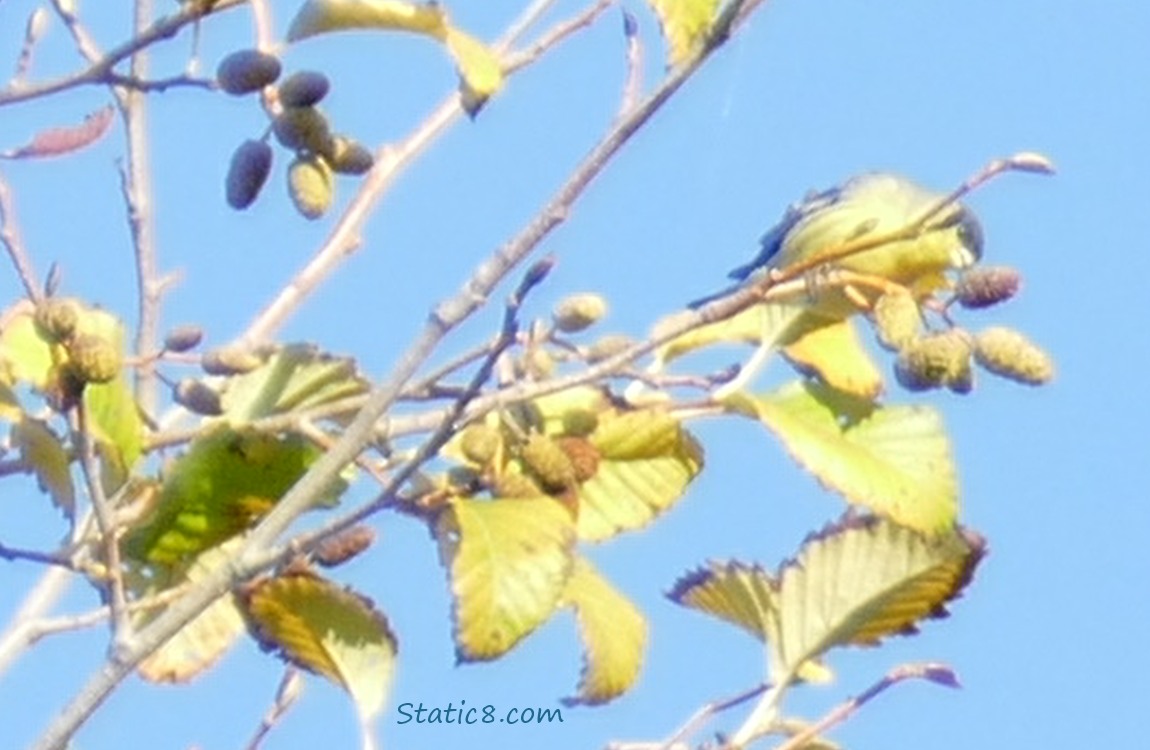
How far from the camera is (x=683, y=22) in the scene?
1104 millimetres

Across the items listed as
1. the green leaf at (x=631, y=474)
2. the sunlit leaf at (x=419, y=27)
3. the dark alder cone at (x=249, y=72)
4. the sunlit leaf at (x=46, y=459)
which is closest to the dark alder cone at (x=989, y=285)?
the green leaf at (x=631, y=474)

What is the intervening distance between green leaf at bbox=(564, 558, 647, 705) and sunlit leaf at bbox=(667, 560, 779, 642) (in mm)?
65

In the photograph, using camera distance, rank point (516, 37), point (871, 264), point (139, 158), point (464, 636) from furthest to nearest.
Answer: point (516, 37), point (139, 158), point (871, 264), point (464, 636)

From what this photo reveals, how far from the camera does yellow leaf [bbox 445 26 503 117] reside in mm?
1159

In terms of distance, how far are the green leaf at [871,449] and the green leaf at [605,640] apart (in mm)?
125

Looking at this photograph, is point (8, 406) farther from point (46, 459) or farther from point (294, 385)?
point (294, 385)

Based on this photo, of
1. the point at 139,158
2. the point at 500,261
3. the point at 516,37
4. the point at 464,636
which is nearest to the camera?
the point at 500,261

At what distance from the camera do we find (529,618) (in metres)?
1.18

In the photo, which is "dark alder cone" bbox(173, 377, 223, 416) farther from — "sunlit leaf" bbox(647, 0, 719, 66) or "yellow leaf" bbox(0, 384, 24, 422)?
"sunlit leaf" bbox(647, 0, 719, 66)

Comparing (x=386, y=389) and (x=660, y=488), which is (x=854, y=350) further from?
(x=386, y=389)

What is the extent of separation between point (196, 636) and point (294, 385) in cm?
15

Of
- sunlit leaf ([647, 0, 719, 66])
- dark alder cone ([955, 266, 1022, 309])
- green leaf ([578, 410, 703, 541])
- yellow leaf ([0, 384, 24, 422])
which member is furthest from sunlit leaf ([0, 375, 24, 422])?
dark alder cone ([955, 266, 1022, 309])

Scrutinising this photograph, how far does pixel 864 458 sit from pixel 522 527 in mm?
195

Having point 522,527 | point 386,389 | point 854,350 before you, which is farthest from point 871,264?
point 386,389
